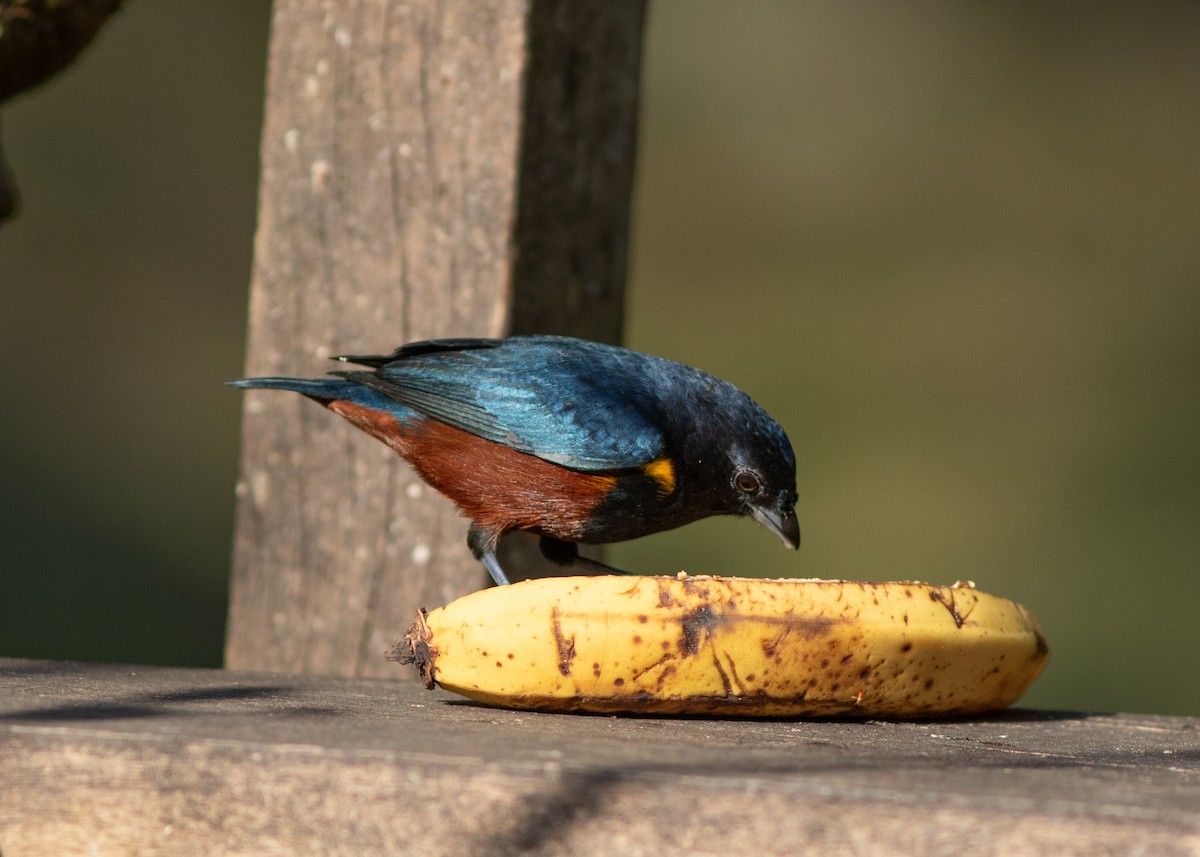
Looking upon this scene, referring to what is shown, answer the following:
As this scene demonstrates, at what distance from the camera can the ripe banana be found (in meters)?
2.32

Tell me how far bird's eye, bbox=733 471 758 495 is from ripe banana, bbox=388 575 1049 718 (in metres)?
0.87

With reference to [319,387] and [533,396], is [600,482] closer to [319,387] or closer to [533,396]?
[533,396]

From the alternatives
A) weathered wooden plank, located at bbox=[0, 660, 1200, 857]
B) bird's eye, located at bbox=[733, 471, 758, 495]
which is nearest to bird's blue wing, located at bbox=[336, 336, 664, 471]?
bird's eye, located at bbox=[733, 471, 758, 495]

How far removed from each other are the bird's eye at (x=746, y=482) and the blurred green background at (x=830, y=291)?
221 inches

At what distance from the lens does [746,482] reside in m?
3.39

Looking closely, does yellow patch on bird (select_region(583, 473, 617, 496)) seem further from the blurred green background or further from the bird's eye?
the blurred green background

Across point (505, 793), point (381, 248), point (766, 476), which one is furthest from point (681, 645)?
point (381, 248)

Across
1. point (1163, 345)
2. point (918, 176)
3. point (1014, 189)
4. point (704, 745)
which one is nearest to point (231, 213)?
point (918, 176)

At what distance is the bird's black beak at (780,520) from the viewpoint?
11.3 ft

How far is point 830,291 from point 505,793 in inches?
381

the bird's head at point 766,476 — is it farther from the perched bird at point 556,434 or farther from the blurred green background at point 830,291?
the blurred green background at point 830,291

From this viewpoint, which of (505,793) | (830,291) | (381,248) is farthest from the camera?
(830,291)

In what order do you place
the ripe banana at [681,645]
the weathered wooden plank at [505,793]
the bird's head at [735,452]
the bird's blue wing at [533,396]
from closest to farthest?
1. the weathered wooden plank at [505,793]
2. the ripe banana at [681,645]
3. the bird's blue wing at [533,396]
4. the bird's head at [735,452]

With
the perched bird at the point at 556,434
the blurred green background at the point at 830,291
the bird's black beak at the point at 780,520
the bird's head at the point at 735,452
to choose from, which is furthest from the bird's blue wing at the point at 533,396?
the blurred green background at the point at 830,291
